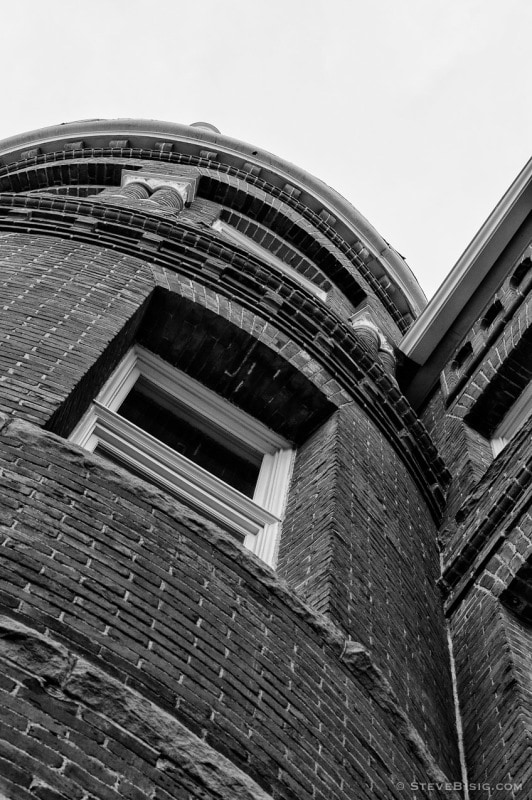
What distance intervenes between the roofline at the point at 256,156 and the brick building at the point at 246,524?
173 inches

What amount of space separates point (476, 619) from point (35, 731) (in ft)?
14.7

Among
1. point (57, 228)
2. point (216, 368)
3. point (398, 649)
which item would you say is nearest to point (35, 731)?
point (398, 649)

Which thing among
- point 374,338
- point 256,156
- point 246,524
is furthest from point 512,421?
point 256,156

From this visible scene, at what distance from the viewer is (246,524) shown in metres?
7.26

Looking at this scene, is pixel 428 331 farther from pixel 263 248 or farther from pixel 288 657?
pixel 288 657

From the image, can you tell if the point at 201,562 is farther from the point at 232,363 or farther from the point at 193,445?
the point at 232,363

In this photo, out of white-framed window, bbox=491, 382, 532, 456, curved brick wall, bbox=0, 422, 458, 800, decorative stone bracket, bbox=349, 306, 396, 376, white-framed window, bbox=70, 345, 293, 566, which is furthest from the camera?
decorative stone bracket, bbox=349, 306, 396, 376

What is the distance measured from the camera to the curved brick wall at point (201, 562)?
409 centimetres

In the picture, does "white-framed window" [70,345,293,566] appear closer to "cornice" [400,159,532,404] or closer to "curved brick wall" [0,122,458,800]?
"curved brick wall" [0,122,458,800]

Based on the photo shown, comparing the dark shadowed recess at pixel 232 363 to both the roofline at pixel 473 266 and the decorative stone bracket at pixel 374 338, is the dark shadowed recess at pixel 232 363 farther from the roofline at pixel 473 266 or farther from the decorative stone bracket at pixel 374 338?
the roofline at pixel 473 266

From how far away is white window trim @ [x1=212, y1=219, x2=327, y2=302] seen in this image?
1522cm

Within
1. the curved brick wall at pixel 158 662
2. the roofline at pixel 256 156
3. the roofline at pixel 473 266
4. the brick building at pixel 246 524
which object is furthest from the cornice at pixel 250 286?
the roofline at pixel 256 156

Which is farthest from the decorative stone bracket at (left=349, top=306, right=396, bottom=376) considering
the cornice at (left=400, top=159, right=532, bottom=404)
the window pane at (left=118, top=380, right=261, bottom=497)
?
the window pane at (left=118, top=380, right=261, bottom=497)

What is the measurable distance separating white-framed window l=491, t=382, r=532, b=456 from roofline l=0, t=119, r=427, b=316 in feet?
21.4
